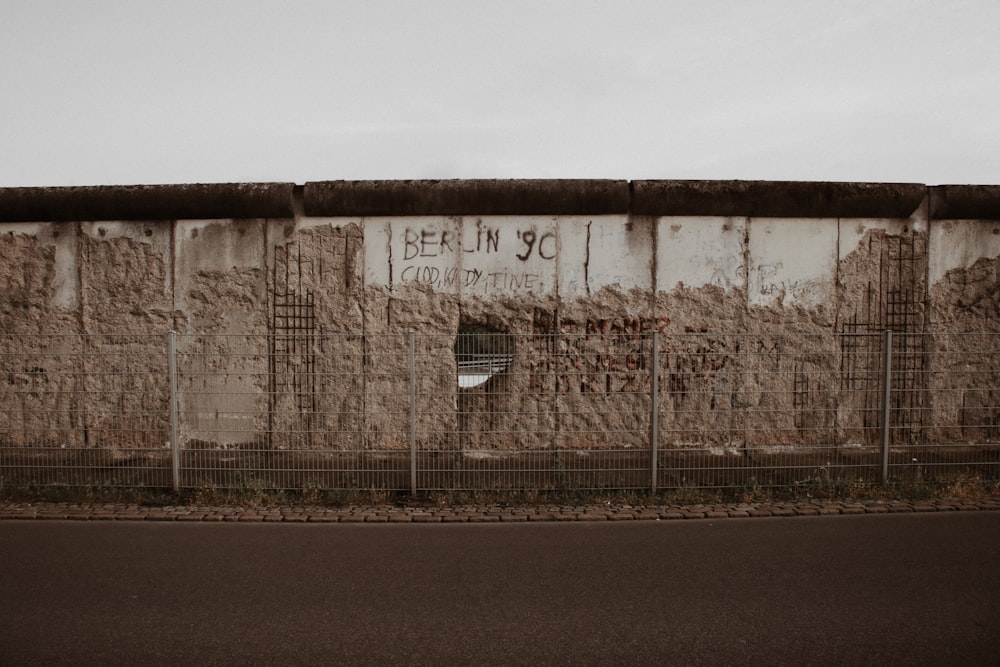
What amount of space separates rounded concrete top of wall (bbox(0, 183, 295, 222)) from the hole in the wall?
8.39ft

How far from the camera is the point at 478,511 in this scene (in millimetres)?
5977

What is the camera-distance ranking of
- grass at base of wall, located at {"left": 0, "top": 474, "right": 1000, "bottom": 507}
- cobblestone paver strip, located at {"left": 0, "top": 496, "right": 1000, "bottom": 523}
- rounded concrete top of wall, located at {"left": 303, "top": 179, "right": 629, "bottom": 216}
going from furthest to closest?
rounded concrete top of wall, located at {"left": 303, "top": 179, "right": 629, "bottom": 216} → grass at base of wall, located at {"left": 0, "top": 474, "right": 1000, "bottom": 507} → cobblestone paver strip, located at {"left": 0, "top": 496, "right": 1000, "bottom": 523}

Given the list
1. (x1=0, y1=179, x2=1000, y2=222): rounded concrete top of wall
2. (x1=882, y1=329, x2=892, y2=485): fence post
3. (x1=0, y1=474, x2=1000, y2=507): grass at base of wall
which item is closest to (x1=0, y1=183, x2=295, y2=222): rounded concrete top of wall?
(x1=0, y1=179, x2=1000, y2=222): rounded concrete top of wall

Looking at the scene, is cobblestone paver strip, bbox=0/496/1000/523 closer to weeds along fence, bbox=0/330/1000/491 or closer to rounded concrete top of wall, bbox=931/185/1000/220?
weeds along fence, bbox=0/330/1000/491

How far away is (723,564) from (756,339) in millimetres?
3758

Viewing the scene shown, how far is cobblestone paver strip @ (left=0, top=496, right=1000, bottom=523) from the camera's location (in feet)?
18.9

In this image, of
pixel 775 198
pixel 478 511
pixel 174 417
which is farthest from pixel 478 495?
pixel 775 198

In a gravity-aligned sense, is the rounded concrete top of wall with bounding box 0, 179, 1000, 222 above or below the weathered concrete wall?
above

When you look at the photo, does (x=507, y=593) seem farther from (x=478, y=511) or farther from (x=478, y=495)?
(x=478, y=495)

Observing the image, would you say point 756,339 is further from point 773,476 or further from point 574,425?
point 574,425

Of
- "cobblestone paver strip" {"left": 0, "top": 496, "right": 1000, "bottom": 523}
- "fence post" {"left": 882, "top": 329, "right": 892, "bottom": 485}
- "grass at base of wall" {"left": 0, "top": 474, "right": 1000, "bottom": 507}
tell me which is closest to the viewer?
"cobblestone paver strip" {"left": 0, "top": 496, "right": 1000, "bottom": 523}

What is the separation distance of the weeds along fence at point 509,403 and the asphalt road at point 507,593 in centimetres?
151

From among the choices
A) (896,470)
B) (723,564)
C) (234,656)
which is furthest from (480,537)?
(896,470)

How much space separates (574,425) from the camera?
7.41m
